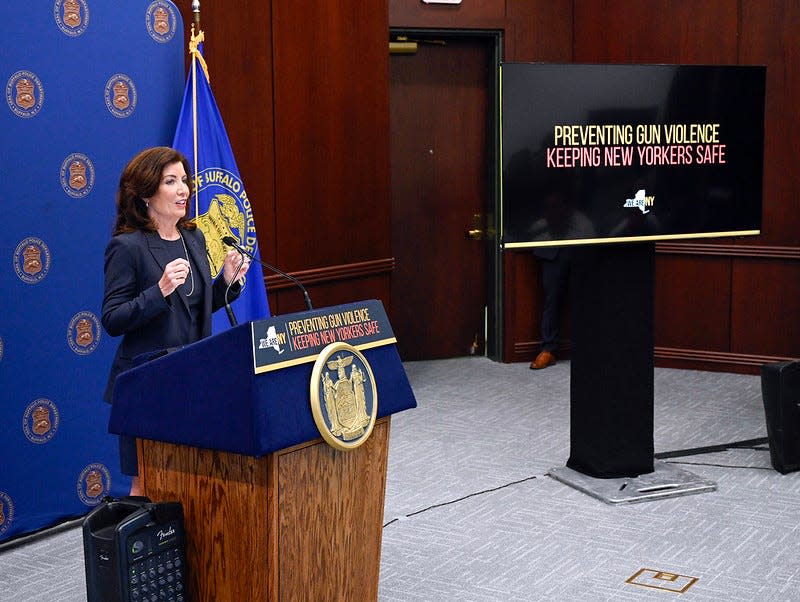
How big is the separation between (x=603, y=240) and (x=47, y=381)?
2560 millimetres

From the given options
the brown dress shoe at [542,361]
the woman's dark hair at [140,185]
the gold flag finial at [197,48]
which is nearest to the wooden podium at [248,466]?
the woman's dark hair at [140,185]

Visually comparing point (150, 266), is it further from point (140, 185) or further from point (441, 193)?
point (441, 193)

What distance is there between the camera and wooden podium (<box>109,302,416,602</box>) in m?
3.02

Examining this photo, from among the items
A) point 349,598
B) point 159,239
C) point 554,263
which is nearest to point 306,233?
point 554,263

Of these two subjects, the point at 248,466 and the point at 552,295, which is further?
the point at 552,295

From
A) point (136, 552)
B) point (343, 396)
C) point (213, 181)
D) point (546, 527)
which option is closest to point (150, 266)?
point (343, 396)

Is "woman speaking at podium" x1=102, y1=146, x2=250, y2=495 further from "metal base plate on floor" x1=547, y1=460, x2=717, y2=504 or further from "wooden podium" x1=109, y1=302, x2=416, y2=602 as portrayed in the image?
"metal base plate on floor" x1=547, y1=460, x2=717, y2=504

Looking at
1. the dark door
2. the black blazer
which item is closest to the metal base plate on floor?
the black blazer

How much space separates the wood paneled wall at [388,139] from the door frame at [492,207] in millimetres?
70

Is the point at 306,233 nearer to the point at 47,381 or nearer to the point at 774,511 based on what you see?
the point at 47,381

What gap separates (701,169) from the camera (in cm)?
534

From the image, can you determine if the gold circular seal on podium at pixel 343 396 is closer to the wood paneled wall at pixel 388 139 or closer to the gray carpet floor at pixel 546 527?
the gray carpet floor at pixel 546 527

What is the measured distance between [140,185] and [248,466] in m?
1.16

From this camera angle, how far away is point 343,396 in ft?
10.5
